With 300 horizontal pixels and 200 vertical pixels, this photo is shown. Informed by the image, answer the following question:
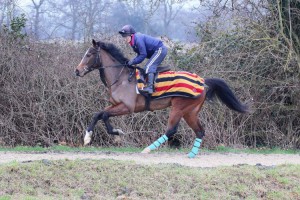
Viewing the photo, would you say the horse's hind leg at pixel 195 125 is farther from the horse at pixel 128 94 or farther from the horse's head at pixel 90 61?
the horse's head at pixel 90 61

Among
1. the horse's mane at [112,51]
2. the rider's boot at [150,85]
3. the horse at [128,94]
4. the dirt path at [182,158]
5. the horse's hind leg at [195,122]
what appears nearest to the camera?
the dirt path at [182,158]

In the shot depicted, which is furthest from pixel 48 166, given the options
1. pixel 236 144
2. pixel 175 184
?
pixel 236 144

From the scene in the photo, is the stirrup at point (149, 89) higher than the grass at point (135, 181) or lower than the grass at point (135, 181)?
higher

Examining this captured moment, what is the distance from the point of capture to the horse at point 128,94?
12.4 meters

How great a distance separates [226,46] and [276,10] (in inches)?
70.3

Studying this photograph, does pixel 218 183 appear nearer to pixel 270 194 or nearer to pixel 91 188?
pixel 270 194

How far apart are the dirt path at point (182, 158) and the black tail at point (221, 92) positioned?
1.22 meters

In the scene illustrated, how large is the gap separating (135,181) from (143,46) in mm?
3561

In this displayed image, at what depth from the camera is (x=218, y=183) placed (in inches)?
379

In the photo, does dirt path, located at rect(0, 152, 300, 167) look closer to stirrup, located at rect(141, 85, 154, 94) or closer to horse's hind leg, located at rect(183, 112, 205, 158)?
horse's hind leg, located at rect(183, 112, 205, 158)

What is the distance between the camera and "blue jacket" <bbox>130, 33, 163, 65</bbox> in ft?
39.5

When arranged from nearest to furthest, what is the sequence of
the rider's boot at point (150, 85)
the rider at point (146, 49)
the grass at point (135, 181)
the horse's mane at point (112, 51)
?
the grass at point (135, 181) → the rider at point (146, 49) → the rider's boot at point (150, 85) → the horse's mane at point (112, 51)

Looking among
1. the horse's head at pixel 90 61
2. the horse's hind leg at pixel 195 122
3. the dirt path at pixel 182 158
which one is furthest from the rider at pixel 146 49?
the dirt path at pixel 182 158

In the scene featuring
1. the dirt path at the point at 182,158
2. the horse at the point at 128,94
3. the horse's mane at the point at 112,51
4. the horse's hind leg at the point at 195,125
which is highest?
the horse's mane at the point at 112,51
